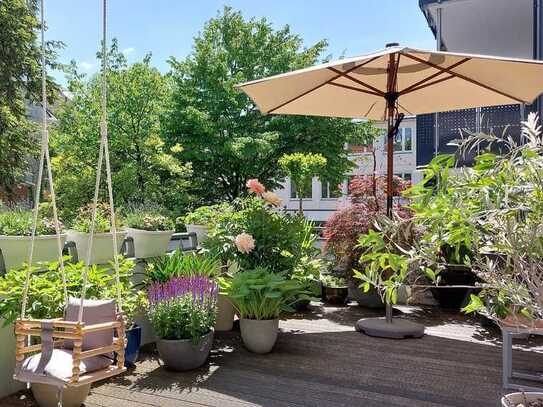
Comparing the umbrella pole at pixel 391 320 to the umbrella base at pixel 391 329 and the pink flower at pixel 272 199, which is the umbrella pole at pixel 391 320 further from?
the pink flower at pixel 272 199

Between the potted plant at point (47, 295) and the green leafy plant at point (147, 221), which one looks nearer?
the potted plant at point (47, 295)

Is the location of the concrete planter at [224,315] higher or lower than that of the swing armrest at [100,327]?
lower

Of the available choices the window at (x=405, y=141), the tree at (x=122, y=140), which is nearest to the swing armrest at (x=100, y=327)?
the tree at (x=122, y=140)

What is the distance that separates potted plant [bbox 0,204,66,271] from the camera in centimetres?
312

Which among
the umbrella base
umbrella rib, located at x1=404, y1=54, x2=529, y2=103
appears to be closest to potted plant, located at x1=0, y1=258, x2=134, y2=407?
the umbrella base

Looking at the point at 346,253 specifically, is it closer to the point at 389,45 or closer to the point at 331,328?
the point at 331,328

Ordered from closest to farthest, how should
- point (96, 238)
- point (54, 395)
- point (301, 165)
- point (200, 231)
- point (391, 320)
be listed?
point (54, 395) < point (96, 238) < point (391, 320) < point (200, 231) < point (301, 165)

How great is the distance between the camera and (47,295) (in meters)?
2.82

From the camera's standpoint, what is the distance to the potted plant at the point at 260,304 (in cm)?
374

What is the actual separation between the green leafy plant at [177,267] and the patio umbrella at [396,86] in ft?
5.32

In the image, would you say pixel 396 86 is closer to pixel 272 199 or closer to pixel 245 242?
pixel 272 199

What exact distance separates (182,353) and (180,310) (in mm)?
300

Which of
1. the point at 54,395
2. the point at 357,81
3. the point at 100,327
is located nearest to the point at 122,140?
the point at 357,81

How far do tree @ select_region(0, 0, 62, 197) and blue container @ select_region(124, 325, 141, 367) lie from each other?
9.72m
